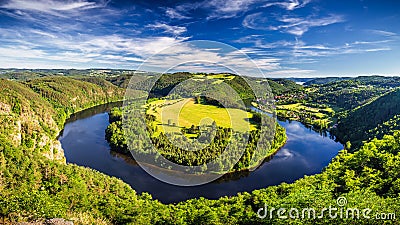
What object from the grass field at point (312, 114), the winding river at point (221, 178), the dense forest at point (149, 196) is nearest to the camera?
the dense forest at point (149, 196)

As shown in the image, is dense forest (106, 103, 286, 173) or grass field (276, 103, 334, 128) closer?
dense forest (106, 103, 286, 173)

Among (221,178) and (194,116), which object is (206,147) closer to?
(221,178)

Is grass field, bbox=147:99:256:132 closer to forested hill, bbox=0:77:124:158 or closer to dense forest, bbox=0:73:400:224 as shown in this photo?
dense forest, bbox=0:73:400:224

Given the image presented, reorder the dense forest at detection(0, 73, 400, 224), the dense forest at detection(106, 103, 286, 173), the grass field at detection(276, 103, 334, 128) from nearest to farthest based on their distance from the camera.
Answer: the dense forest at detection(0, 73, 400, 224)
the dense forest at detection(106, 103, 286, 173)
the grass field at detection(276, 103, 334, 128)

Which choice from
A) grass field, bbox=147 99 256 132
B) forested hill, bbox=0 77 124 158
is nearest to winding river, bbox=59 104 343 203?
forested hill, bbox=0 77 124 158

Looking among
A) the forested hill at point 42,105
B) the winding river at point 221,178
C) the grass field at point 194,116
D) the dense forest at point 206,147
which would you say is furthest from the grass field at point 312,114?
the forested hill at point 42,105

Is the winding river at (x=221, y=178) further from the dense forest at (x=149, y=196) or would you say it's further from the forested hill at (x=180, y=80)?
the forested hill at (x=180, y=80)

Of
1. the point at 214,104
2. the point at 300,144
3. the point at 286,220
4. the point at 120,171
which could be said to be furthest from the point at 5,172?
the point at 300,144

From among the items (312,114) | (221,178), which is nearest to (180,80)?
(221,178)
